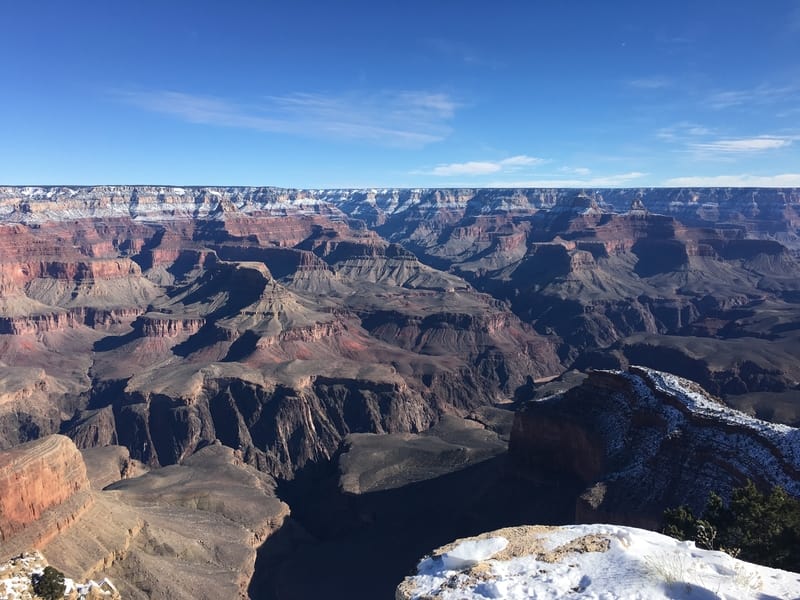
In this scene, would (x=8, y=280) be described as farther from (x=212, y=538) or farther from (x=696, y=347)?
(x=696, y=347)

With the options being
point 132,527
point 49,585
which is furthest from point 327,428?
point 49,585

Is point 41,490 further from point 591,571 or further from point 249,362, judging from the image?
point 249,362

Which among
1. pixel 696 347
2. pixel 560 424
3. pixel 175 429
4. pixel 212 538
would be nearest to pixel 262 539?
pixel 212 538

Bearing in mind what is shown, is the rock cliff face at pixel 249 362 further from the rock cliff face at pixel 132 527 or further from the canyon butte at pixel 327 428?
the rock cliff face at pixel 132 527

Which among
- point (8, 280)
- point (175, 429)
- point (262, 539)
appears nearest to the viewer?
point (262, 539)

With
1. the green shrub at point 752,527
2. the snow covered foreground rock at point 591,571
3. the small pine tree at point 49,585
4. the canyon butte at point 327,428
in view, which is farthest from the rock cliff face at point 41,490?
the green shrub at point 752,527
